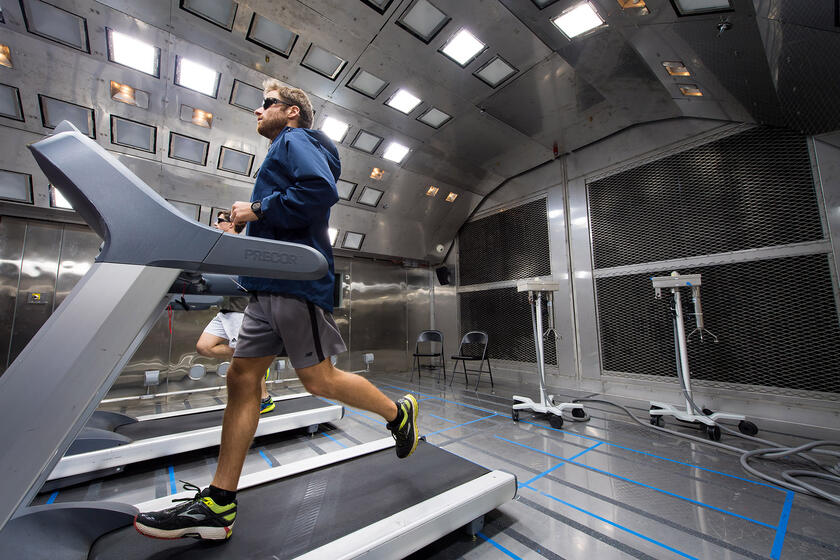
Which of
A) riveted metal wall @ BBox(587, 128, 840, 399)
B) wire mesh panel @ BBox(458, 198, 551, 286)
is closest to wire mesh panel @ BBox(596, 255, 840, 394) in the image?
riveted metal wall @ BBox(587, 128, 840, 399)

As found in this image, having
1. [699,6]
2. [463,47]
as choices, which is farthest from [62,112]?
[699,6]

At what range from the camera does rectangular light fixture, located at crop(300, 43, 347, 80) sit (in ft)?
10.4

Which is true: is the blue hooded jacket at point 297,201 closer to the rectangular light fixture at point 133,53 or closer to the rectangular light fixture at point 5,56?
the rectangular light fixture at point 133,53

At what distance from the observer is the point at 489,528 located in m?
1.50

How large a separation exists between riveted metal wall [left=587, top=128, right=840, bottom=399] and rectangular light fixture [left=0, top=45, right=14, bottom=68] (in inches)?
244

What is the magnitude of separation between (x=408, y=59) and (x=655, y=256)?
11.9 ft

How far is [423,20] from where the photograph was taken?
9.62 ft

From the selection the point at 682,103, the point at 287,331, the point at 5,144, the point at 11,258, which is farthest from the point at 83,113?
the point at 682,103

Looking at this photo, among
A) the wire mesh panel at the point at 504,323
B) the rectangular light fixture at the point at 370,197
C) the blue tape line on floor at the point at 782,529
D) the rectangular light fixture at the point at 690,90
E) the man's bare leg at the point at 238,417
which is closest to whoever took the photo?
the man's bare leg at the point at 238,417

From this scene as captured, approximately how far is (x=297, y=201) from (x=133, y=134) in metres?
3.60

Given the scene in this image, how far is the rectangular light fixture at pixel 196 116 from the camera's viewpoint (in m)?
3.39

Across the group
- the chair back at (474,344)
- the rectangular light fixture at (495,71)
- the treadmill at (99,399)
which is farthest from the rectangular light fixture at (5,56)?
the chair back at (474,344)

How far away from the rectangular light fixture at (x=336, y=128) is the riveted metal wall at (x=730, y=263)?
3.59 meters

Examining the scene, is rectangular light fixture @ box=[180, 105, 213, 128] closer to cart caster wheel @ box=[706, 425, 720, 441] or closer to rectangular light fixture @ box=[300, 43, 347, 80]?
rectangular light fixture @ box=[300, 43, 347, 80]
